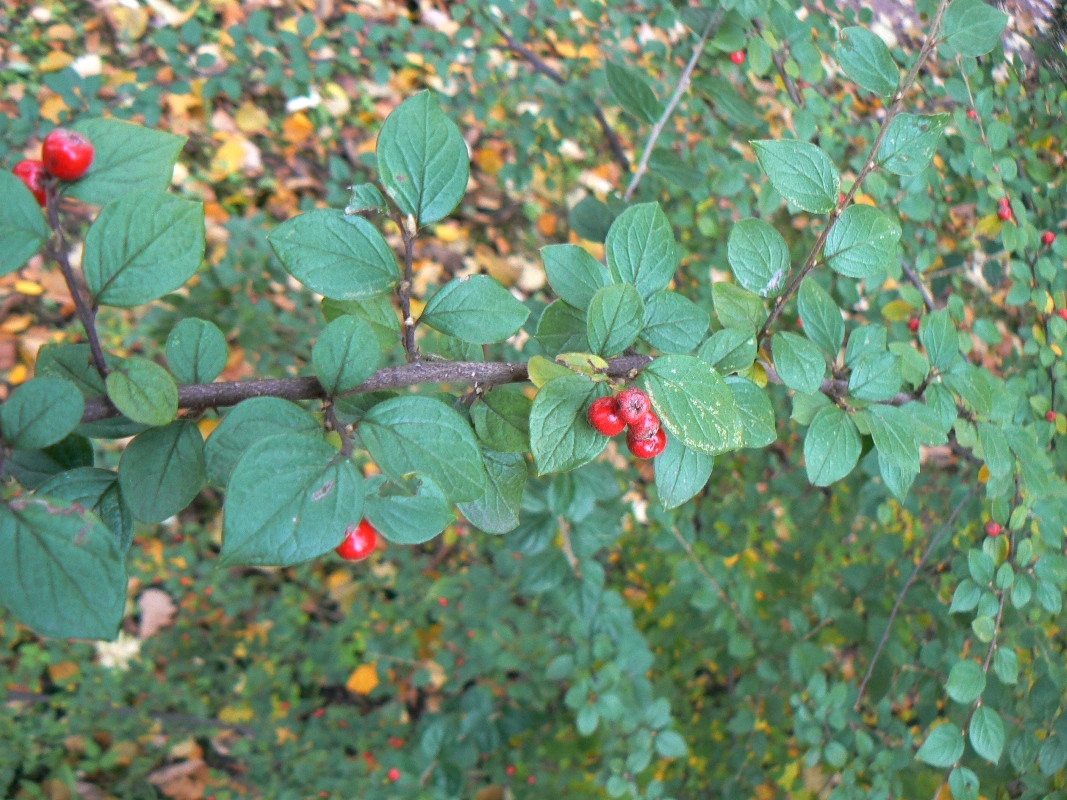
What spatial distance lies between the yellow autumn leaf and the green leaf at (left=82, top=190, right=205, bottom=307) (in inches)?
71.3

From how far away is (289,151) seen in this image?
2.54 meters

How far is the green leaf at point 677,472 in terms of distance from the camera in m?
0.73

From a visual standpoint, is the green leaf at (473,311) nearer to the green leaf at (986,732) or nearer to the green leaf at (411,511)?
the green leaf at (411,511)

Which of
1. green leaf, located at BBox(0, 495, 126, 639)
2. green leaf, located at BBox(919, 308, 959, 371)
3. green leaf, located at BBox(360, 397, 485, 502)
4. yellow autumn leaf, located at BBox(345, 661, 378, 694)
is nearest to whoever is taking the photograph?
green leaf, located at BBox(0, 495, 126, 639)

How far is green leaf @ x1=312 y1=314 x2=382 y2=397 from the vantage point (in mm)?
634

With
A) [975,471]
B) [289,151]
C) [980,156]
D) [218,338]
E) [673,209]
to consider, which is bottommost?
[289,151]

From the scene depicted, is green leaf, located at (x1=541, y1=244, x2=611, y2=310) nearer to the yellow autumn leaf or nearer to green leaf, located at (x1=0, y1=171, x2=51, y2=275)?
green leaf, located at (x1=0, y1=171, x2=51, y2=275)

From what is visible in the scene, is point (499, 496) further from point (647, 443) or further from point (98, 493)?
point (98, 493)

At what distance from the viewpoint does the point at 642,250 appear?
0.76m

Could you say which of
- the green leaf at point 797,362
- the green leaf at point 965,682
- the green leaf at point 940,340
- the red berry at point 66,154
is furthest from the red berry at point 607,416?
the green leaf at point 965,682

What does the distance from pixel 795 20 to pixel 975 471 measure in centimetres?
106

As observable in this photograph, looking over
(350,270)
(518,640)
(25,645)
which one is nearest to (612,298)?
(350,270)

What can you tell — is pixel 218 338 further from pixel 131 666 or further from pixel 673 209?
pixel 131 666

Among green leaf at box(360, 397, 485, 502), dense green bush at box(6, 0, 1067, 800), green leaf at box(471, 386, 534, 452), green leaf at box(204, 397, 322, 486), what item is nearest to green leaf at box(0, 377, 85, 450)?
dense green bush at box(6, 0, 1067, 800)
